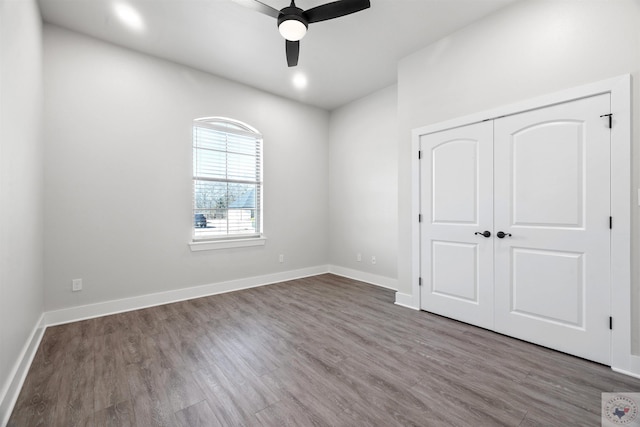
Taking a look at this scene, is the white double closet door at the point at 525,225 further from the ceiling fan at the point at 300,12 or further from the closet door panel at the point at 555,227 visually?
the ceiling fan at the point at 300,12

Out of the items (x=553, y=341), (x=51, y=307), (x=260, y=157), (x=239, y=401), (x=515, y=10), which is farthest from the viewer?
(x=260, y=157)

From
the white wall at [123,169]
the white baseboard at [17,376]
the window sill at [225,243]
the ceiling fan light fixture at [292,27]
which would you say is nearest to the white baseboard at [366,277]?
the white wall at [123,169]

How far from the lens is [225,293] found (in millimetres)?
4043

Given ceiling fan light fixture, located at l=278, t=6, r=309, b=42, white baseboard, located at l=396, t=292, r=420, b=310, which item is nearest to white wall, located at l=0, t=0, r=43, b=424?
ceiling fan light fixture, located at l=278, t=6, r=309, b=42

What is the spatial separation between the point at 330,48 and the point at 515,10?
186cm

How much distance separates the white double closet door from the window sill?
8.19 feet

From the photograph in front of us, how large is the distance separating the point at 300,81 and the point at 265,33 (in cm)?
119

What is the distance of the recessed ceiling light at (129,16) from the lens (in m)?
2.71

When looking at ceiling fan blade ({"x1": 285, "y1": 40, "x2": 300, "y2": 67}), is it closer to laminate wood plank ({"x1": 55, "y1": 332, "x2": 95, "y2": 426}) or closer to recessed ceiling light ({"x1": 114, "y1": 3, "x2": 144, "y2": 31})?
recessed ceiling light ({"x1": 114, "y1": 3, "x2": 144, "y2": 31})

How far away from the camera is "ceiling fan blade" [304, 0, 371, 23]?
7.20ft

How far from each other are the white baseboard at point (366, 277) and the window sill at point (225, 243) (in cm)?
155

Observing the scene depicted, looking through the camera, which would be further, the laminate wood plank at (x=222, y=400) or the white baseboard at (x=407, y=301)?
the white baseboard at (x=407, y=301)

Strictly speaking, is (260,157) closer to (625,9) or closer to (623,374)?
(625,9)

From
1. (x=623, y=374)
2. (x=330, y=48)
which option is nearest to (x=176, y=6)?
(x=330, y=48)
